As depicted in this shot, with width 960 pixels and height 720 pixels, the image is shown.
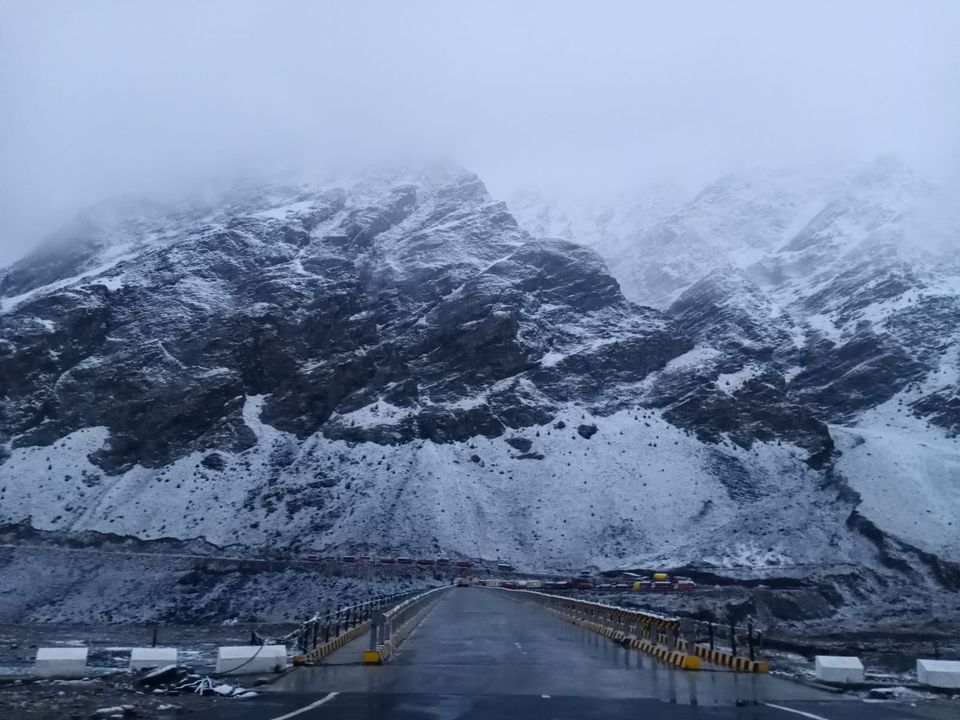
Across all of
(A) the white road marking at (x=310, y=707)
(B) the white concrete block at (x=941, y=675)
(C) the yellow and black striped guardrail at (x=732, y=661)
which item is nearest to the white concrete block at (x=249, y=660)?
(A) the white road marking at (x=310, y=707)

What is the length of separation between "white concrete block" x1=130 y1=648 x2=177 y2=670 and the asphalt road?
2605 millimetres

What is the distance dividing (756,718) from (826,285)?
453 feet

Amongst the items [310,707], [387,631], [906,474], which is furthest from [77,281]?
[310,707]

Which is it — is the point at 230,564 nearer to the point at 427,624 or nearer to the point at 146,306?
the point at 427,624

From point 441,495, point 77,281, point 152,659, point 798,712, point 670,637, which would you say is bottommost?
point 798,712

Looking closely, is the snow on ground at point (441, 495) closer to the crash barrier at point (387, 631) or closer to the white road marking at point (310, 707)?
the crash barrier at point (387, 631)

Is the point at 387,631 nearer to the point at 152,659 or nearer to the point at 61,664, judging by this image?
the point at 152,659

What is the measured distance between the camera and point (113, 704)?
15.0 meters

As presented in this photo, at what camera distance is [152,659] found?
19156 millimetres

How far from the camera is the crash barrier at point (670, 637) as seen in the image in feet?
71.1

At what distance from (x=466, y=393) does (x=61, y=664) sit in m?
87.7

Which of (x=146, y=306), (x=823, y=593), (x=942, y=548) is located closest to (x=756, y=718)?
(x=823, y=593)

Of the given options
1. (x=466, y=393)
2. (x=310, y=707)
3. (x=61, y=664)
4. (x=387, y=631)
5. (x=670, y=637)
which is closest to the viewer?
(x=310, y=707)

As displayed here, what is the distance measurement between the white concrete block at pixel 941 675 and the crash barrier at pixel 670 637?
12.2 ft
